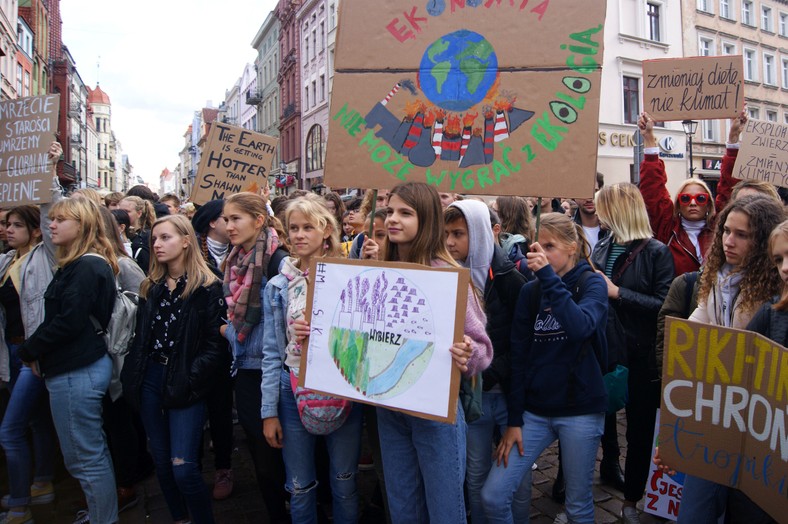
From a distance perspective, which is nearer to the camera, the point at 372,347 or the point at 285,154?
the point at 372,347

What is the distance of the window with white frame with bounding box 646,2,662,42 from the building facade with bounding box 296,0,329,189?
1750cm

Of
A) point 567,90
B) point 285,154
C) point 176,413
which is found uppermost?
point 285,154

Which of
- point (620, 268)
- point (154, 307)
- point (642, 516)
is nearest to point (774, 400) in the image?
point (620, 268)

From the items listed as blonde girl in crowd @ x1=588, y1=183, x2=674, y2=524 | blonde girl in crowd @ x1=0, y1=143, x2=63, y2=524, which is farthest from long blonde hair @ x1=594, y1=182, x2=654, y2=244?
blonde girl in crowd @ x1=0, y1=143, x2=63, y2=524

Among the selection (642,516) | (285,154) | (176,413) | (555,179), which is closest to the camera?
(555,179)

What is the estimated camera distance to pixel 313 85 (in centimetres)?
3750

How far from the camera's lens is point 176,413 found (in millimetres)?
3285

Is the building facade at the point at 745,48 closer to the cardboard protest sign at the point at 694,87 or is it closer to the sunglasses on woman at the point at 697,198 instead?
the cardboard protest sign at the point at 694,87

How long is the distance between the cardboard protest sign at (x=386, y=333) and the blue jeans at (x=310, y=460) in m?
0.55

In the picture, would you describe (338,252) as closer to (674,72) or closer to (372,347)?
(372,347)

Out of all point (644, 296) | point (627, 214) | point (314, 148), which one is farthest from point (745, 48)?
point (644, 296)

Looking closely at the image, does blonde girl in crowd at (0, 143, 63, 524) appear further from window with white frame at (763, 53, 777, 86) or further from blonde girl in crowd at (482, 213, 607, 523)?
window with white frame at (763, 53, 777, 86)

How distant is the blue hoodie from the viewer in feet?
9.25

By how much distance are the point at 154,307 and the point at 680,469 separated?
2891mm
